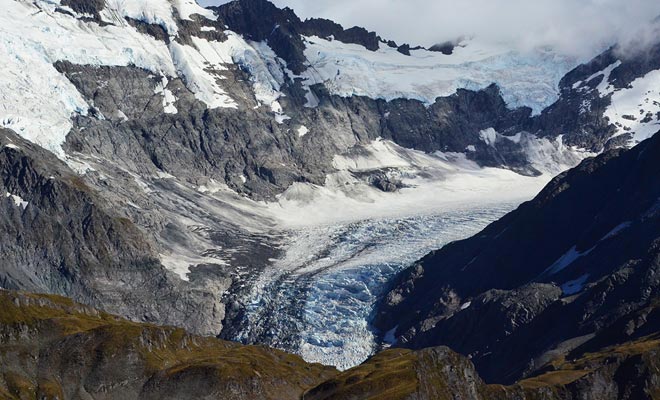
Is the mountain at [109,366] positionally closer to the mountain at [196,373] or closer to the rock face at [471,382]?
the mountain at [196,373]

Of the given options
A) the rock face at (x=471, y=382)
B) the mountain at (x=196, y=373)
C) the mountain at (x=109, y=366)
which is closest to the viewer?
the mountain at (x=109, y=366)

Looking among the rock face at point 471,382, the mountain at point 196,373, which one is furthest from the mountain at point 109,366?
the rock face at point 471,382

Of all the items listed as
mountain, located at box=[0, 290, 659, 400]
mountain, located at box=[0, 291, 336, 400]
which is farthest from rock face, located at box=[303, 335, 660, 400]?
mountain, located at box=[0, 291, 336, 400]

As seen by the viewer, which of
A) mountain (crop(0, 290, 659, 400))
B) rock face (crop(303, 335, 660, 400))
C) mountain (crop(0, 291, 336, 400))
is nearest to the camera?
mountain (crop(0, 291, 336, 400))

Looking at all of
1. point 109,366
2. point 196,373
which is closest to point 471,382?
point 196,373

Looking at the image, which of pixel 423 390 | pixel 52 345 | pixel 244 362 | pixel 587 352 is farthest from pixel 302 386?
pixel 587 352

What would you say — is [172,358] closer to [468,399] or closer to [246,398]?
[246,398]

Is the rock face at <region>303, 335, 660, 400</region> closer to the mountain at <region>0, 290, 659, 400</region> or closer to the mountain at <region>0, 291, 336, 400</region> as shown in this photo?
the mountain at <region>0, 290, 659, 400</region>

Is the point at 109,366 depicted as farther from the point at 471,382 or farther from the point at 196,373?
the point at 471,382
